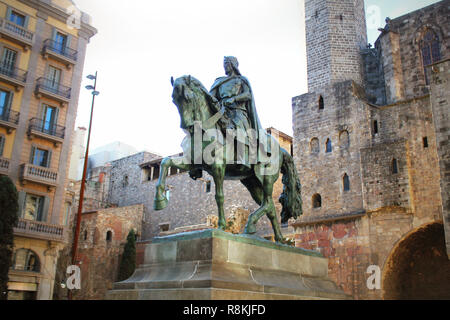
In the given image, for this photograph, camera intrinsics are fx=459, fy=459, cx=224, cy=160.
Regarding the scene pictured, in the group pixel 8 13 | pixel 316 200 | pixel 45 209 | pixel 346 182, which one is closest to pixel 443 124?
pixel 346 182

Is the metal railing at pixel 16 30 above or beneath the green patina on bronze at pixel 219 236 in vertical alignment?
above

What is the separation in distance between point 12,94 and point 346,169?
1819 centimetres

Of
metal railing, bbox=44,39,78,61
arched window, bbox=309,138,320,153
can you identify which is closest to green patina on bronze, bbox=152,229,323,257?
arched window, bbox=309,138,320,153

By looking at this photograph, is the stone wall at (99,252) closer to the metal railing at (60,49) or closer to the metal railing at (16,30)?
the metal railing at (60,49)

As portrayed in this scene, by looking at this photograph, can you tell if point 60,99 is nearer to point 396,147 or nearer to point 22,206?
point 22,206

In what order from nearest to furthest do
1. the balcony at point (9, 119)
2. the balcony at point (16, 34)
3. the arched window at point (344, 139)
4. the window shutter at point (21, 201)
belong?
the window shutter at point (21, 201), the balcony at point (9, 119), the balcony at point (16, 34), the arched window at point (344, 139)

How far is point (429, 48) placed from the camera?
84.1 ft

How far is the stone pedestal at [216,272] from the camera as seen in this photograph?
593 centimetres

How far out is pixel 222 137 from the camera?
7.64 metres

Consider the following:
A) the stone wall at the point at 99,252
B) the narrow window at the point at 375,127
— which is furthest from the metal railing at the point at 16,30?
the narrow window at the point at 375,127

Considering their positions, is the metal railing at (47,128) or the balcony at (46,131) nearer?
the balcony at (46,131)

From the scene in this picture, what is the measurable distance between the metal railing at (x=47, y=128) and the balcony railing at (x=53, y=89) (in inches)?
62.7

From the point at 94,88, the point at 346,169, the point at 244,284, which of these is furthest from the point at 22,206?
the point at 244,284

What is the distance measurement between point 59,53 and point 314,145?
51.7 feet
